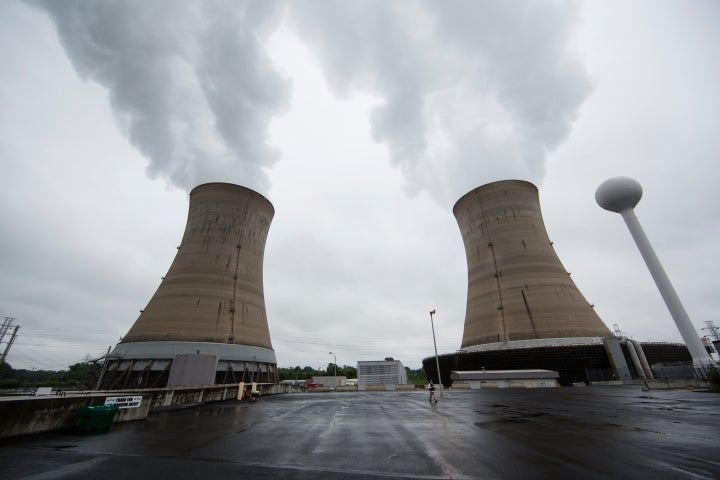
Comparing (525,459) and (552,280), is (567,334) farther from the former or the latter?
(525,459)

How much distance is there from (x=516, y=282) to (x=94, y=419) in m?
32.8

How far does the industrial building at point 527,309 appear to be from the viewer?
30.9 meters

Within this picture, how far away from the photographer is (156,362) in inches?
958

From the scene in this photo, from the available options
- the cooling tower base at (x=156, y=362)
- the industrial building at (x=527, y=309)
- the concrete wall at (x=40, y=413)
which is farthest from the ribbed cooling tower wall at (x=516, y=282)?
the concrete wall at (x=40, y=413)

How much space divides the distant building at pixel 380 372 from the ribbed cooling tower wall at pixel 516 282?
2507 cm

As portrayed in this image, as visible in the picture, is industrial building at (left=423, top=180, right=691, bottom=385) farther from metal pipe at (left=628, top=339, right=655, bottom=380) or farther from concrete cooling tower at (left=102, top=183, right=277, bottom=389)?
concrete cooling tower at (left=102, top=183, right=277, bottom=389)

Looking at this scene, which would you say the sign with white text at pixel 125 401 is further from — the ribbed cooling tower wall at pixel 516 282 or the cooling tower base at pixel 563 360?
the cooling tower base at pixel 563 360

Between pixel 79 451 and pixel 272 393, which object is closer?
pixel 79 451

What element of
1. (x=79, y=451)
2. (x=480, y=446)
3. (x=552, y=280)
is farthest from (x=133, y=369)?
(x=552, y=280)

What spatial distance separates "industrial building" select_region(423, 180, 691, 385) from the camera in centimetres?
3089

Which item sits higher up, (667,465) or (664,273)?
(664,273)

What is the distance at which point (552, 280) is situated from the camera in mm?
31250

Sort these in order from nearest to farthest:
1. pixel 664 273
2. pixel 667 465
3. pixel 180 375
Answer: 1. pixel 667 465
2. pixel 180 375
3. pixel 664 273

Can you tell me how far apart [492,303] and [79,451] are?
33.3 meters
